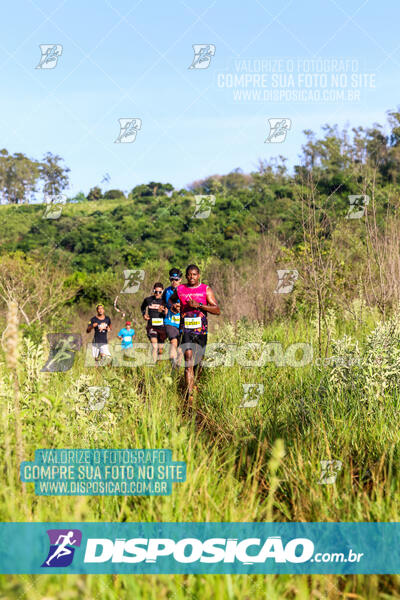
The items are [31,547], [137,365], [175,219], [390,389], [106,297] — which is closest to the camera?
[31,547]

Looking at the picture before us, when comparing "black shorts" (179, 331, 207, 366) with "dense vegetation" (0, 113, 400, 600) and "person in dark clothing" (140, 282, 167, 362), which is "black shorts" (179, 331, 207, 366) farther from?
"person in dark clothing" (140, 282, 167, 362)

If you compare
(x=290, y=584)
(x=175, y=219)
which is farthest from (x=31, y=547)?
(x=175, y=219)

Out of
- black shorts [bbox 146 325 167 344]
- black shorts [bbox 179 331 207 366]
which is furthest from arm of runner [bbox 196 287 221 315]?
black shorts [bbox 146 325 167 344]

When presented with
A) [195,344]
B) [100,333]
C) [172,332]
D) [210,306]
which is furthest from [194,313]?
[100,333]

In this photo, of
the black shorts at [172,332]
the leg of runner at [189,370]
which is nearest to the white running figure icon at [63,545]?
the leg of runner at [189,370]

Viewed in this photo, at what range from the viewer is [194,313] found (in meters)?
7.11

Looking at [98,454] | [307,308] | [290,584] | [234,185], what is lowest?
[290,584]

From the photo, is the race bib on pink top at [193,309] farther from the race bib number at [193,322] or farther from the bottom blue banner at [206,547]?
the bottom blue banner at [206,547]

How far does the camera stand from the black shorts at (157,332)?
927 cm

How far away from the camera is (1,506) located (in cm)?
265

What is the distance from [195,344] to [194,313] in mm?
430

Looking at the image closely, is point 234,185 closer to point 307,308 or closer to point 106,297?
point 106,297

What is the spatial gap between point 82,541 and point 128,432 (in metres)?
1.42

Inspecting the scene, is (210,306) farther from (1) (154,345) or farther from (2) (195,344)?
(1) (154,345)
